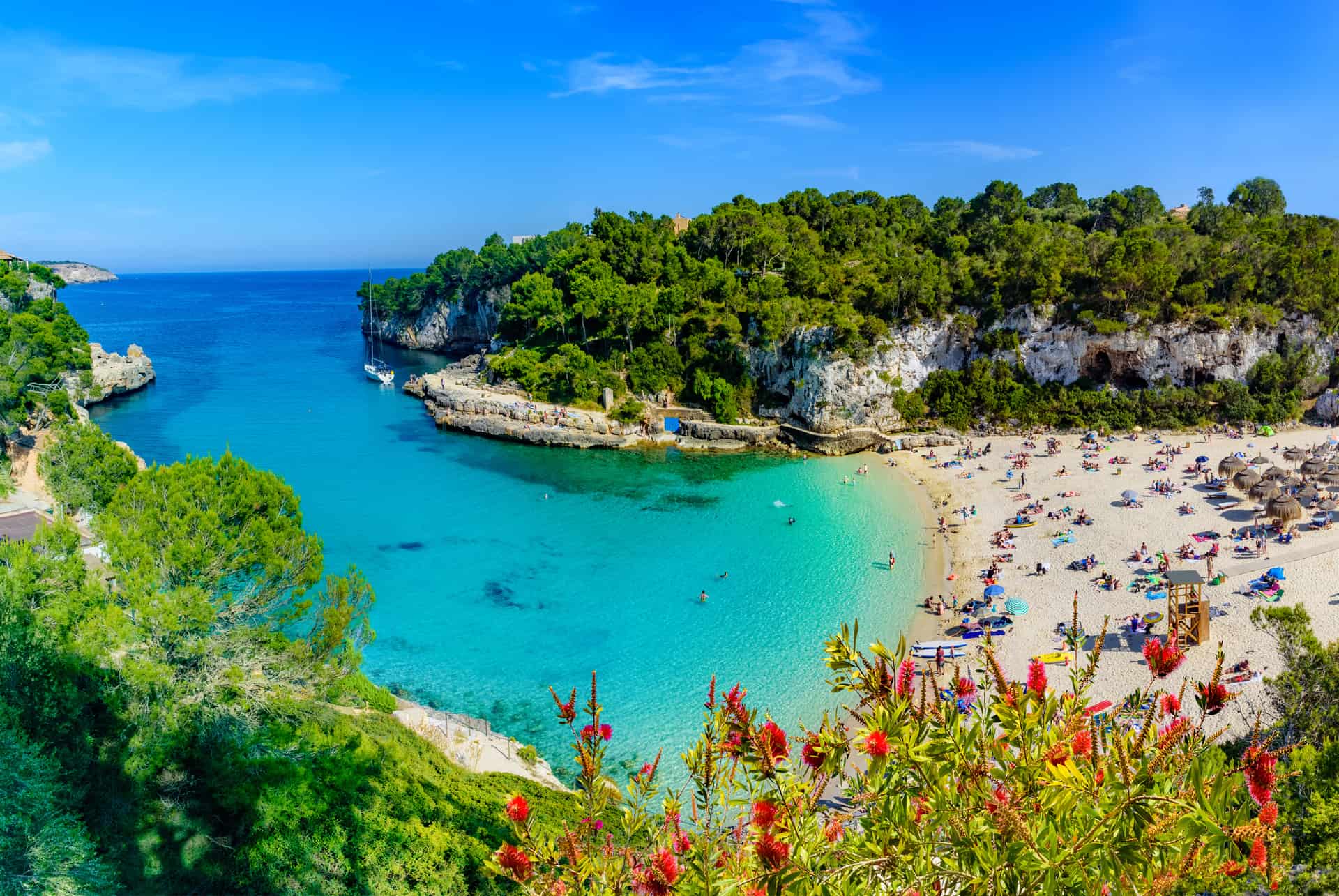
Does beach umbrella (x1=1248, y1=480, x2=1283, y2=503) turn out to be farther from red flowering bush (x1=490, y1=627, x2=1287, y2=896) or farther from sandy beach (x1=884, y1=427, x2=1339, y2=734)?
red flowering bush (x1=490, y1=627, x2=1287, y2=896)

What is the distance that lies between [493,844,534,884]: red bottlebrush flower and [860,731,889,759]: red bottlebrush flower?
1.67m

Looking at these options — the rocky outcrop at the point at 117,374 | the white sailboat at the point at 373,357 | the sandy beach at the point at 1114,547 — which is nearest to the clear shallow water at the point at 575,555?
the sandy beach at the point at 1114,547

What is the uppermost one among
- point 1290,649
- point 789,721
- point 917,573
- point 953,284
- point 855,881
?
point 953,284

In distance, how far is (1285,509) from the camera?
21.6m

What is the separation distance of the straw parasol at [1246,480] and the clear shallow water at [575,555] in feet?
36.7

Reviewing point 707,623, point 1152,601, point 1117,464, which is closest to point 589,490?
point 707,623

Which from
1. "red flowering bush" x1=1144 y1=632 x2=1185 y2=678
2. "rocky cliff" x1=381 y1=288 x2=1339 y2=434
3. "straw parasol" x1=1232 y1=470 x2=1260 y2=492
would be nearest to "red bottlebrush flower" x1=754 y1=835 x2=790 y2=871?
"red flowering bush" x1=1144 y1=632 x2=1185 y2=678

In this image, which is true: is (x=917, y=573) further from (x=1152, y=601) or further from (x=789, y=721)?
(x=789, y=721)

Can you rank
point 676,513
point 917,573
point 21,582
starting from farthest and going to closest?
point 676,513
point 917,573
point 21,582

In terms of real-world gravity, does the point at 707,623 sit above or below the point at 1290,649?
below

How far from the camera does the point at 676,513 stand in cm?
2775

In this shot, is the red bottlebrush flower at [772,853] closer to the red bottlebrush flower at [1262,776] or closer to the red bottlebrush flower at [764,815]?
the red bottlebrush flower at [764,815]

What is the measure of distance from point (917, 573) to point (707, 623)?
743 cm

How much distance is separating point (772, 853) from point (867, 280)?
40637 millimetres
